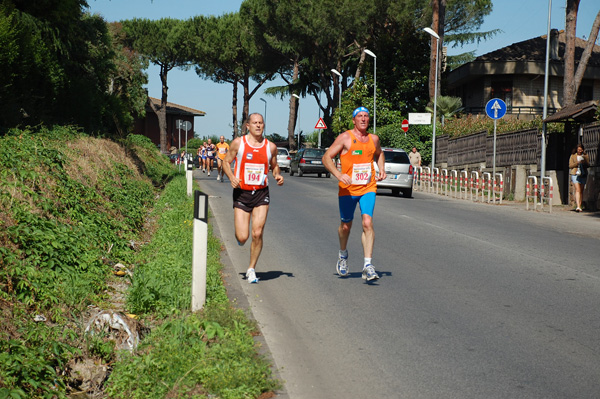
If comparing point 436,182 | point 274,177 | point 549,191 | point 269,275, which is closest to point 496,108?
point 549,191

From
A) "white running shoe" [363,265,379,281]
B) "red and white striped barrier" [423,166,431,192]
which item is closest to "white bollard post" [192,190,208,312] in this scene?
"white running shoe" [363,265,379,281]

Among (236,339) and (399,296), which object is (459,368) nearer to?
(236,339)

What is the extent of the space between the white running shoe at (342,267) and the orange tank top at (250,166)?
1.43 metres

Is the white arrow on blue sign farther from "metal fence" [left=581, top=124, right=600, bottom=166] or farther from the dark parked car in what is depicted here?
the dark parked car

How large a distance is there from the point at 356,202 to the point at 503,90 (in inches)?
1686

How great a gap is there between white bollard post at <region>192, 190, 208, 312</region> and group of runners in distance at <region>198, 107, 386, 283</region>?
164cm

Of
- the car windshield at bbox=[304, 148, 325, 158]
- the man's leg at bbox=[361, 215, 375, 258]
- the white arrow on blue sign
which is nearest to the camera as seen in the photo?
the man's leg at bbox=[361, 215, 375, 258]

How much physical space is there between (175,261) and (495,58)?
1696 inches

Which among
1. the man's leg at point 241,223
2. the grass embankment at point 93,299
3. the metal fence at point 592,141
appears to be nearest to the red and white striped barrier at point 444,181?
the metal fence at point 592,141

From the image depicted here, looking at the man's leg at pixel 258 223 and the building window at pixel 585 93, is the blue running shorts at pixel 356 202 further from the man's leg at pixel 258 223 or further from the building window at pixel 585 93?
the building window at pixel 585 93

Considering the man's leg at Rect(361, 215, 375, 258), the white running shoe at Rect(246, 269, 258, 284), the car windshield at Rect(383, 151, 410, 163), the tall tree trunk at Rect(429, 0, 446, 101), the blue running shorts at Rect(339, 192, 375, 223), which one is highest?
the tall tree trunk at Rect(429, 0, 446, 101)

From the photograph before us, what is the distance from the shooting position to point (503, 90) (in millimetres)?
49875

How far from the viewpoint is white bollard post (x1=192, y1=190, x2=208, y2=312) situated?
679 cm

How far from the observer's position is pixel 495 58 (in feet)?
161
